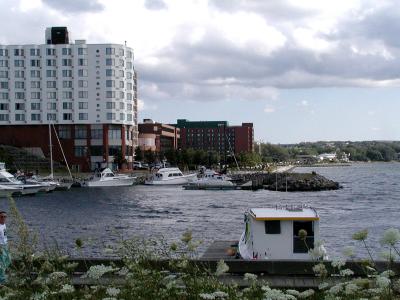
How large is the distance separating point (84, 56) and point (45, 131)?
18444 mm

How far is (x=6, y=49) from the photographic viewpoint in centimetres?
14375

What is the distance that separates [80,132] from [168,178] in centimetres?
2424

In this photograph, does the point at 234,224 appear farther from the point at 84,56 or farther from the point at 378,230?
the point at 84,56

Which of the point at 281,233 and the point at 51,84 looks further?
the point at 51,84

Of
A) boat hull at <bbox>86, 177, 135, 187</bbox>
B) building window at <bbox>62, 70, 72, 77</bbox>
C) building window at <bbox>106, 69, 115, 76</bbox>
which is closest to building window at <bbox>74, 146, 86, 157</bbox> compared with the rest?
building window at <bbox>62, 70, 72, 77</bbox>

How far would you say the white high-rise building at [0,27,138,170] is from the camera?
467 feet

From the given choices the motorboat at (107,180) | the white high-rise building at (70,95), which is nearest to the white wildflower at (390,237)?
the motorboat at (107,180)

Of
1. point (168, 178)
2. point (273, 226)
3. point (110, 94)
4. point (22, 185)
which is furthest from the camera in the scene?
point (110, 94)

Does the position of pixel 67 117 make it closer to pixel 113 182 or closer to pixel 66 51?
pixel 66 51

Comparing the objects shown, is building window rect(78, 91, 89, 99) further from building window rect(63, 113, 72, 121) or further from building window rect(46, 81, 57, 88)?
building window rect(46, 81, 57, 88)

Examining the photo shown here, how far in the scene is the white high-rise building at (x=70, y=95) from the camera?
142 meters

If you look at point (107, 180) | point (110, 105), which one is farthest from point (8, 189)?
point (110, 105)

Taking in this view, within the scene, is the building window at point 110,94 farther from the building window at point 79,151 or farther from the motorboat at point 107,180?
the motorboat at point 107,180

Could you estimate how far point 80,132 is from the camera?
143750 mm
